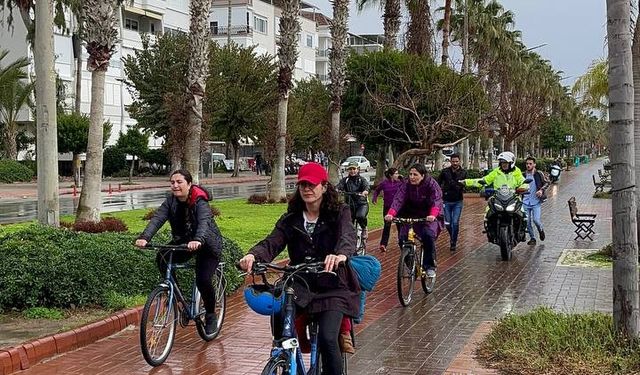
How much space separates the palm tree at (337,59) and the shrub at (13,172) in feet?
76.7

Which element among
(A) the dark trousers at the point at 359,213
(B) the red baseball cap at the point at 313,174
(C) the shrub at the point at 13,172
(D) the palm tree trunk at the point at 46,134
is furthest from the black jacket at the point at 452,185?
(C) the shrub at the point at 13,172

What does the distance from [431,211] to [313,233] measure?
483 cm

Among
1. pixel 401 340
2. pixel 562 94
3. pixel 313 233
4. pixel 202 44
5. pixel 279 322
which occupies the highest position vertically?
pixel 562 94

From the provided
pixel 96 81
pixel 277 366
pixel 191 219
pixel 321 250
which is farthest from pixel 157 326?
pixel 96 81

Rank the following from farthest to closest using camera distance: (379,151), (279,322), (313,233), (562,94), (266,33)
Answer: (562,94) < (266,33) < (379,151) < (313,233) < (279,322)

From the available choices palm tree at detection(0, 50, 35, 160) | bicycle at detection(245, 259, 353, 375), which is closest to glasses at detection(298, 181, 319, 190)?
bicycle at detection(245, 259, 353, 375)

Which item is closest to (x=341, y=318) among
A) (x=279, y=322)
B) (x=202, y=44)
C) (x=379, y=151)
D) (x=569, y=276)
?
(x=279, y=322)

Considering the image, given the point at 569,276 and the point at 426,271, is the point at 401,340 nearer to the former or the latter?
the point at 426,271

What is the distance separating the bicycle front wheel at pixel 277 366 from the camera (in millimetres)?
4335

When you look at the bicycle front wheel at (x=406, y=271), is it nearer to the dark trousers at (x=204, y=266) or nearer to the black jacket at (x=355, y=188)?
the dark trousers at (x=204, y=266)

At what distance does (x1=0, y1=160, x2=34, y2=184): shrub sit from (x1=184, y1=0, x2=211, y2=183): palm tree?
2753 cm

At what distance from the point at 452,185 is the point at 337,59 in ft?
44.2

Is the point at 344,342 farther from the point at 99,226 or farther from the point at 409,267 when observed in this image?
the point at 99,226

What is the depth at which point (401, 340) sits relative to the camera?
764 cm
